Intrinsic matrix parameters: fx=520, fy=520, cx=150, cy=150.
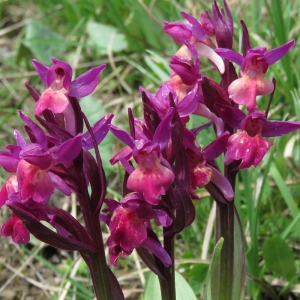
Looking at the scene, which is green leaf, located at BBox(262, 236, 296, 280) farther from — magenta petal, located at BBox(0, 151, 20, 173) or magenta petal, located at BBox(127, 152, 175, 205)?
magenta petal, located at BBox(0, 151, 20, 173)

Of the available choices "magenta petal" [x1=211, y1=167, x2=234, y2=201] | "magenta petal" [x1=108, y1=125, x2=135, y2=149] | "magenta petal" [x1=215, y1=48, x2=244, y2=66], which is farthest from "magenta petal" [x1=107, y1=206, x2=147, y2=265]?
"magenta petal" [x1=215, y1=48, x2=244, y2=66]

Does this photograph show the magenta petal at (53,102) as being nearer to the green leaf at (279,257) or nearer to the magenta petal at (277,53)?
the magenta petal at (277,53)

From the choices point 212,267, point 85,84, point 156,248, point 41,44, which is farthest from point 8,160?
point 41,44

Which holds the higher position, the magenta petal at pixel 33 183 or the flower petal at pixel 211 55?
the flower petal at pixel 211 55

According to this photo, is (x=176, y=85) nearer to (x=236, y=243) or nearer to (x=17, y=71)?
(x=236, y=243)

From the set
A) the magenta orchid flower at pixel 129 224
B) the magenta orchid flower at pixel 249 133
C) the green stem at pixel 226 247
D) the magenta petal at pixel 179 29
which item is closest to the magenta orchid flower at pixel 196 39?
the magenta petal at pixel 179 29

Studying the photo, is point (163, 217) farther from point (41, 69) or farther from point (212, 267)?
point (41, 69)

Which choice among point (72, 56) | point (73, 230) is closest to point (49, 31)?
point (72, 56)
